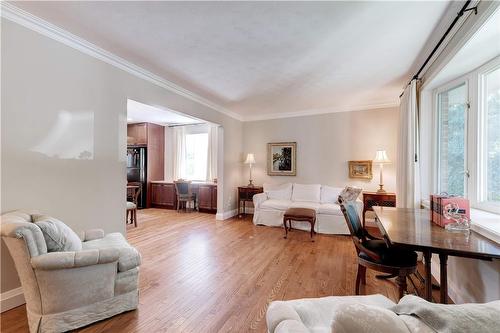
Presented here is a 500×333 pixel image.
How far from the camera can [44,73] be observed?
7.21 ft

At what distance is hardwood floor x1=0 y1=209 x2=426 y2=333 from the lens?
1.84 m

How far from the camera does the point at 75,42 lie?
241cm

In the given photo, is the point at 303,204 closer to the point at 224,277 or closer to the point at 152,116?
the point at 224,277

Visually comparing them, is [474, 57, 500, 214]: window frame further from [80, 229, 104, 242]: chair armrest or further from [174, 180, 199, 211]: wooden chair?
[174, 180, 199, 211]: wooden chair

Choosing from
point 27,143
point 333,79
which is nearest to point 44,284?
point 27,143

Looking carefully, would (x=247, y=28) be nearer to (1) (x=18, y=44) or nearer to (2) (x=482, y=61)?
(1) (x=18, y=44)

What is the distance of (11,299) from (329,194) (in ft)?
15.8

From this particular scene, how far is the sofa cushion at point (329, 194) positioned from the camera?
190 inches

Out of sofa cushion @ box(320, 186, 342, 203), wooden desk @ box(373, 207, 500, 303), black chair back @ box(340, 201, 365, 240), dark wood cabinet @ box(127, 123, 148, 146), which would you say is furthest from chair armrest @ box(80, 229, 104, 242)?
dark wood cabinet @ box(127, 123, 148, 146)

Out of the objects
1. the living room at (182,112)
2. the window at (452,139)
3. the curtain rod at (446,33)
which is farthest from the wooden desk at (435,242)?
the curtain rod at (446,33)

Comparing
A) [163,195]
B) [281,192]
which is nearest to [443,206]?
[281,192]

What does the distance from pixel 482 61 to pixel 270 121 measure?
4.07 m

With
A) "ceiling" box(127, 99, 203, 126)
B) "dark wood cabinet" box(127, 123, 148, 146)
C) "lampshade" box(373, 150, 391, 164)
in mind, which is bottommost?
"lampshade" box(373, 150, 391, 164)

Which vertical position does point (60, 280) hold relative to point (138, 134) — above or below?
below
